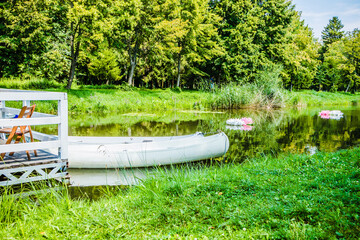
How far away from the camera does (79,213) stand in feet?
11.5

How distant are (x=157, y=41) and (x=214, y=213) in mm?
21667

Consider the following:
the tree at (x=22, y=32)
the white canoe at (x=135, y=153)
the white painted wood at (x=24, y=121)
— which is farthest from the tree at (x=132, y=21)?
the white painted wood at (x=24, y=121)

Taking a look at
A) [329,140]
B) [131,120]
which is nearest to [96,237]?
[329,140]

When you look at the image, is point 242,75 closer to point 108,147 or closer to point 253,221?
point 108,147

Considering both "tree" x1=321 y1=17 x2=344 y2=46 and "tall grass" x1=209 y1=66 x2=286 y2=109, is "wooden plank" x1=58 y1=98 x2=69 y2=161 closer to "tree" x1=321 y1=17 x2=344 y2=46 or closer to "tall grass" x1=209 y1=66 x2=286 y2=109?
"tall grass" x1=209 y1=66 x2=286 y2=109

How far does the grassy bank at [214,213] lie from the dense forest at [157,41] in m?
15.6

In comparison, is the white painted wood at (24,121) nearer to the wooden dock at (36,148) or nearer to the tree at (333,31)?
the wooden dock at (36,148)

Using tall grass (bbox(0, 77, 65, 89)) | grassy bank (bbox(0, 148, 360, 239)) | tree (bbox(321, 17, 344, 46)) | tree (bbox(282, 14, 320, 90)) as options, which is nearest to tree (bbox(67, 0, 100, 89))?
tall grass (bbox(0, 77, 65, 89))

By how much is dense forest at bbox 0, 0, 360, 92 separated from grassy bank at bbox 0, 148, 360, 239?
15.6m

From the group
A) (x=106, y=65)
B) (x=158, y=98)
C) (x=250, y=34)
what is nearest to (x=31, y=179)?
(x=158, y=98)

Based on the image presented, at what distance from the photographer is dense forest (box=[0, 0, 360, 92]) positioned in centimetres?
1786

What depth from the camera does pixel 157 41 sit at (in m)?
23.4

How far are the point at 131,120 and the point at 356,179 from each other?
12.7 meters

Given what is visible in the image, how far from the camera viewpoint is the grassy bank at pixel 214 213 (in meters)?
2.87
